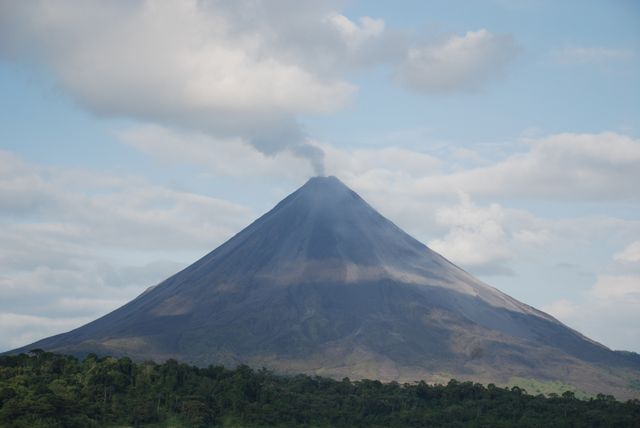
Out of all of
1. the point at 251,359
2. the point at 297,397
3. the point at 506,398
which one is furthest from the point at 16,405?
the point at 251,359

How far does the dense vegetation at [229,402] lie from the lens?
81312 millimetres

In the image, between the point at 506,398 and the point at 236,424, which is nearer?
the point at 236,424

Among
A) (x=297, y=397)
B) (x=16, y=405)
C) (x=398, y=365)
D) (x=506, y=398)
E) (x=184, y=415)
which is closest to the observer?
(x=16, y=405)

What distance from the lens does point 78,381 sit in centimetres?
8869

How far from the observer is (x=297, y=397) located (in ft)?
325

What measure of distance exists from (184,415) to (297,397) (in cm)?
1642

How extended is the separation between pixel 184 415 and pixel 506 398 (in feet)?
125

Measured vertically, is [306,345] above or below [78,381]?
above

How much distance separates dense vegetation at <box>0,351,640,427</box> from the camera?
81.3 m

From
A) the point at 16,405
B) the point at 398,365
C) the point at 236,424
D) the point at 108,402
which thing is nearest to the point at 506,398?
the point at 236,424

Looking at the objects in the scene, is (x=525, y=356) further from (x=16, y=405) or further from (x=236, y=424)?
(x=16, y=405)

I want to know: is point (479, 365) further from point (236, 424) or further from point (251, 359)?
point (236, 424)

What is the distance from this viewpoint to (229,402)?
90250 mm

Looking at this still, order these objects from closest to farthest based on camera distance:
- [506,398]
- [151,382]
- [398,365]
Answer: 1. [151,382]
2. [506,398]
3. [398,365]
